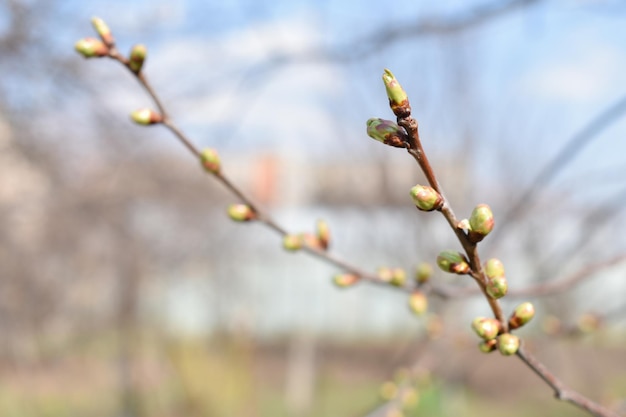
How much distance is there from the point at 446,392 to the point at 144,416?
3412mm

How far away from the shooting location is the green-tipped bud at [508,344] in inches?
28.0

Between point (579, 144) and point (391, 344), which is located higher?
point (391, 344)

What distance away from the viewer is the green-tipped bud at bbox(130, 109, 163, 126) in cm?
106

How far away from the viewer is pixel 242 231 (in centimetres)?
1280

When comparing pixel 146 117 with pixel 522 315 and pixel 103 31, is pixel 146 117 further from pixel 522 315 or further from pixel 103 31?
pixel 522 315

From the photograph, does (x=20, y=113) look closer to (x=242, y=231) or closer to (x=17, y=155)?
(x=17, y=155)

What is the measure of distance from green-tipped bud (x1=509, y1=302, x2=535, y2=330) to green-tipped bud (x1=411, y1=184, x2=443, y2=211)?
0.21 m

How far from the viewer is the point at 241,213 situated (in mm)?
1138

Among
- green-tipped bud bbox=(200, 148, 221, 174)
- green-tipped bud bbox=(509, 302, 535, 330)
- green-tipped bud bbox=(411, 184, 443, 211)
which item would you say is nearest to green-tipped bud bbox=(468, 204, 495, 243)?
green-tipped bud bbox=(411, 184, 443, 211)

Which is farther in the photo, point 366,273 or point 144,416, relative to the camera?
point 144,416

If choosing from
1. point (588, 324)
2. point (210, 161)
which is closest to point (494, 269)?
point (210, 161)

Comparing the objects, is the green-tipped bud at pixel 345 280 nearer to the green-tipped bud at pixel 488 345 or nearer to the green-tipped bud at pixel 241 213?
the green-tipped bud at pixel 241 213

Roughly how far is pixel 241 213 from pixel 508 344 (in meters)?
0.53

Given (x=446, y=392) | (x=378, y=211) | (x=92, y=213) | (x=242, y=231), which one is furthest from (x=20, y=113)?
(x=242, y=231)
